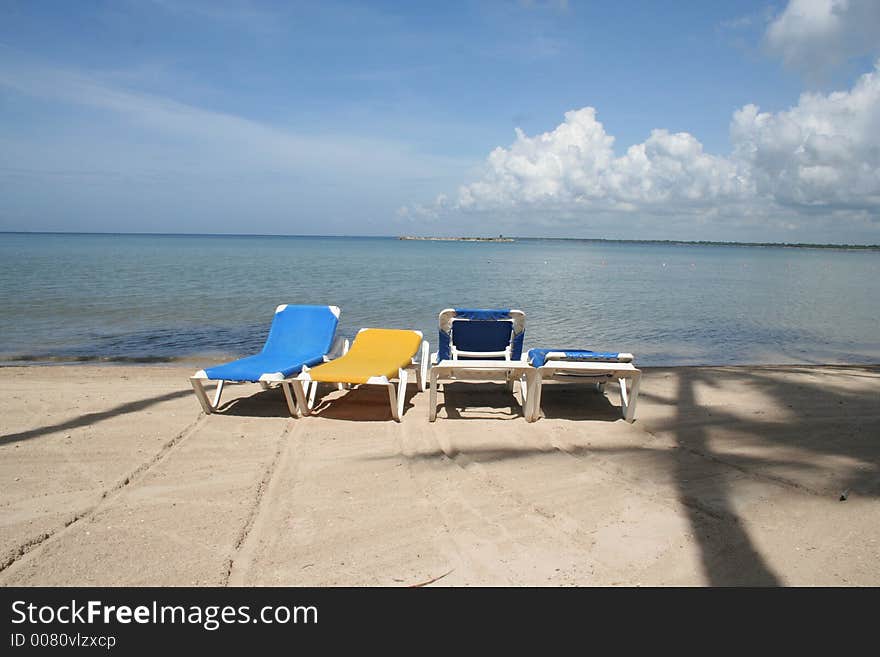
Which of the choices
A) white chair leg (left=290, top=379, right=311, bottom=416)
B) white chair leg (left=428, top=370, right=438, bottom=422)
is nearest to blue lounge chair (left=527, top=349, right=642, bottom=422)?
white chair leg (left=428, top=370, right=438, bottom=422)

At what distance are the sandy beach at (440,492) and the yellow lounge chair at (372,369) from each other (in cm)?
25

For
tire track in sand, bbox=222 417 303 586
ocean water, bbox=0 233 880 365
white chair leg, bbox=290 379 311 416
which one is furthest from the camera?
ocean water, bbox=0 233 880 365

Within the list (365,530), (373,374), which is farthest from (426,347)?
(365,530)

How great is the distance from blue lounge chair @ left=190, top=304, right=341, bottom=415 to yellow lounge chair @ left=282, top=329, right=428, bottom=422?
0.55 feet

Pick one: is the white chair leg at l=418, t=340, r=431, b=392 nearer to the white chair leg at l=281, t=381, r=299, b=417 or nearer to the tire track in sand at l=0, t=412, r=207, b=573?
the white chair leg at l=281, t=381, r=299, b=417

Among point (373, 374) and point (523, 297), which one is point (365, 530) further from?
point (523, 297)

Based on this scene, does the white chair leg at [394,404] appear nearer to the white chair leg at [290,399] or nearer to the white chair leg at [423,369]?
the white chair leg at [290,399]

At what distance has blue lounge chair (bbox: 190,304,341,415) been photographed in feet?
18.3

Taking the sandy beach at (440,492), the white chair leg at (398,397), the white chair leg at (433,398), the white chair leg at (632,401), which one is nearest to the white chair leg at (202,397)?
the sandy beach at (440,492)

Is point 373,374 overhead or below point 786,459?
overhead
